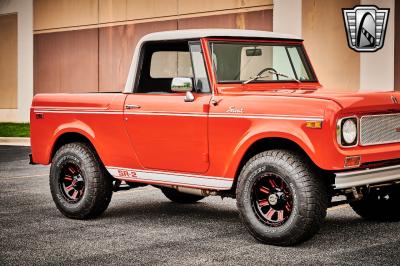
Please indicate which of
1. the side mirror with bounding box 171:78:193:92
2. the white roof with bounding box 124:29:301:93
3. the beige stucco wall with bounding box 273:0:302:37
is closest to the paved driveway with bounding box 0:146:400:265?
the side mirror with bounding box 171:78:193:92

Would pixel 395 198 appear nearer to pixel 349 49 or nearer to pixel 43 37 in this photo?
pixel 349 49

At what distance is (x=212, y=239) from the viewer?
715 cm

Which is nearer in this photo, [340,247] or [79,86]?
[340,247]

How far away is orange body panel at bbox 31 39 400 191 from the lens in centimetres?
650

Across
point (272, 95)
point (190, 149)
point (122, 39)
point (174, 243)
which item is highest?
point (122, 39)

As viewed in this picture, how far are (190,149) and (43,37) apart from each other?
2478cm

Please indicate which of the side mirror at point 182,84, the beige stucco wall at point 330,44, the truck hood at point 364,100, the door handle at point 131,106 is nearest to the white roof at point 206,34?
the side mirror at point 182,84

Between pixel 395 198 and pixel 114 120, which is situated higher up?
pixel 114 120

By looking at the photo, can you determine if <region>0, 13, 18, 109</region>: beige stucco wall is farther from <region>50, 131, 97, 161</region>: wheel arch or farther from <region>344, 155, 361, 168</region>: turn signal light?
<region>344, 155, 361, 168</region>: turn signal light

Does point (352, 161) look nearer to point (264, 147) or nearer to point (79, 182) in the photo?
A: point (264, 147)

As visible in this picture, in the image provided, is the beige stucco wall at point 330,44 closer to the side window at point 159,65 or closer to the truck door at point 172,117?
the side window at point 159,65

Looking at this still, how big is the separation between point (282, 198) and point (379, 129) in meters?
1.08

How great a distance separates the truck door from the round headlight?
1356 millimetres

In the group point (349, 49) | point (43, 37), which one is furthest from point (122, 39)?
point (349, 49)
